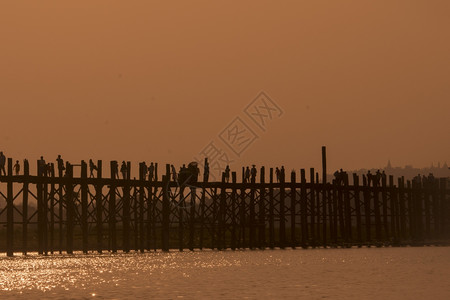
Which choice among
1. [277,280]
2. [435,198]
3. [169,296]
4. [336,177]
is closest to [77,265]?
[277,280]

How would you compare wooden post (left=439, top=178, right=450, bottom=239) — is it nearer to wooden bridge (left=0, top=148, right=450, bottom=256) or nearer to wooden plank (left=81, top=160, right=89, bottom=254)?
wooden bridge (left=0, top=148, right=450, bottom=256)

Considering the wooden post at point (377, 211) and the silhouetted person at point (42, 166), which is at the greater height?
the silhouetted person at point (42, 166)

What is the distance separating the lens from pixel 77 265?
154 feet

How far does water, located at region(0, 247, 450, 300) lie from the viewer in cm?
3350

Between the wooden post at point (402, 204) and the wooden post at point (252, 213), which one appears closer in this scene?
the wooden post at point (252, 213)

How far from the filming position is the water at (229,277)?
33.5 meters

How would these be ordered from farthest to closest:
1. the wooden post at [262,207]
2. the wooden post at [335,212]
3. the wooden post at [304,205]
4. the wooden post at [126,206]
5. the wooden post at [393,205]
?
the wooden post at [393,205] → the wooden post at [335,212] → the wooden post at [304,205] → the wooden post at [262,207] → the wooden post at [126,206]

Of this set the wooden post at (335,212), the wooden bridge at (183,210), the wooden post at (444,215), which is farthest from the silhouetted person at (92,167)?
the wooden post at (444,215)

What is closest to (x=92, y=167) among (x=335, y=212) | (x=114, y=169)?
(x=114, y=169)

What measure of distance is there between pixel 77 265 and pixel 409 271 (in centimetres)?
1399

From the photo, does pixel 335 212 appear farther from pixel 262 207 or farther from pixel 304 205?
pixel 262 207

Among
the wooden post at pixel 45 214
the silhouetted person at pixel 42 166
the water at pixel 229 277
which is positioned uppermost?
the silhouetted person at pixel 42 166

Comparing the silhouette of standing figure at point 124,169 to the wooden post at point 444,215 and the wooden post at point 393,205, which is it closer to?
the wooden post at point 393,205

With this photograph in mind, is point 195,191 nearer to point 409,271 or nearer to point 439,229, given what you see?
point 409,271
